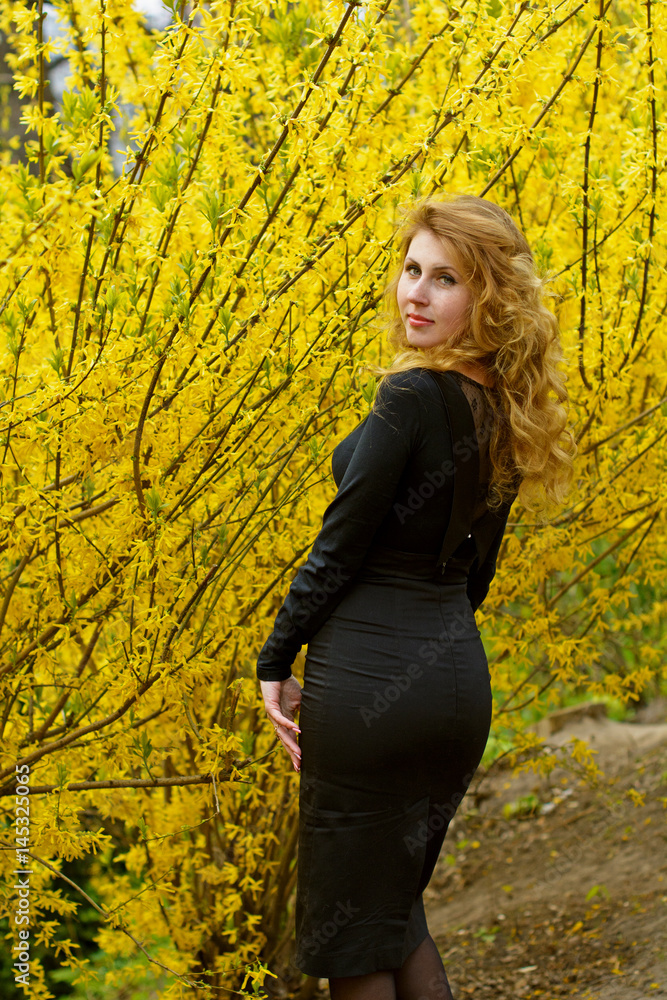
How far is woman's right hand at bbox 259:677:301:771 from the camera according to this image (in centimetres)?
170

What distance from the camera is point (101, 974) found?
4488 millimetres

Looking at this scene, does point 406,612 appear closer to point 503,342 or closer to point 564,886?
point 503,342

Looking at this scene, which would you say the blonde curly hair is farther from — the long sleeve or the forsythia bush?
the forsythia bush

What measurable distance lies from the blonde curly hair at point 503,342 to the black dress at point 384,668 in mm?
50

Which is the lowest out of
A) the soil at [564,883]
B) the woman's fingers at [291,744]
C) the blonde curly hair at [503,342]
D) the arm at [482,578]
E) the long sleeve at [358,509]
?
the soil at [564,883]

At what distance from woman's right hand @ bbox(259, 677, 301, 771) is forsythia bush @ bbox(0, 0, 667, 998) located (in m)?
0.27

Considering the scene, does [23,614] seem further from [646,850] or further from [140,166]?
[646,850]

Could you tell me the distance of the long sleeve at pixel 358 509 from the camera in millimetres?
1606

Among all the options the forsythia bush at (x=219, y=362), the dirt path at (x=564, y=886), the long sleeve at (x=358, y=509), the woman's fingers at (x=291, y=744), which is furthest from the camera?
the dirt path at (x=564, y=886)

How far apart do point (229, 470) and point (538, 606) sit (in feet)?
3.98

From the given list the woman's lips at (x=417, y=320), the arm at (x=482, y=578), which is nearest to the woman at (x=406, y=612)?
the woman's lips at (x=417, y=320)

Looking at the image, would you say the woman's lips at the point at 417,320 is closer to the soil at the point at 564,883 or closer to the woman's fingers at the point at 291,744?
the woman's fingers at the point at 291,744

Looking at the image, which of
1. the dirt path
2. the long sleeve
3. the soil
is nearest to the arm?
the long sleeve

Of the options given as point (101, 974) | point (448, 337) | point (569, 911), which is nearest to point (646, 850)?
point (569, 911)
